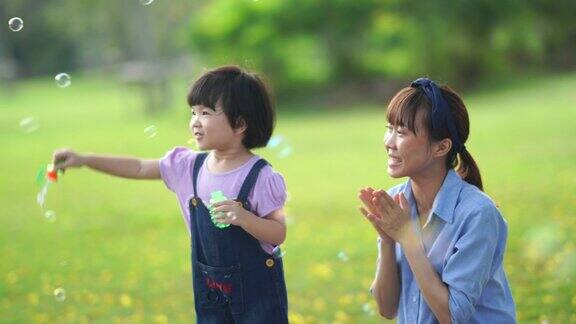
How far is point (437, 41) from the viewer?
62.4 feet

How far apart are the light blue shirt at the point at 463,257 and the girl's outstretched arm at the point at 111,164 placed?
967 mm

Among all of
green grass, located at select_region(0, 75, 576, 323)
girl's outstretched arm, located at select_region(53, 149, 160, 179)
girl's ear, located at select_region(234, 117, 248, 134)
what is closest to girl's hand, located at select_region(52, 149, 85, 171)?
girl's outstretched arm, located at select_region(53, 149, 160, 179)

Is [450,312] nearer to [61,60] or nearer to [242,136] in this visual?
[242,136]

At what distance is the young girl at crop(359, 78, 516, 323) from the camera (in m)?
2.84

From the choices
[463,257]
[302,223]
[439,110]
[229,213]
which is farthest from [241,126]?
[302,223]

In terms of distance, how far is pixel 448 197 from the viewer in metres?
2.94

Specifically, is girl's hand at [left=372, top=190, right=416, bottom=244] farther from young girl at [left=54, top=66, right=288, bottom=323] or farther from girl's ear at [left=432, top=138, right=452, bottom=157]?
young girl at [left=54, top=66, right=288, bottom=323]

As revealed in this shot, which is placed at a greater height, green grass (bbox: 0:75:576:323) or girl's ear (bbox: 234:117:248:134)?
girl's ear (bbox: 234:117:248:134)

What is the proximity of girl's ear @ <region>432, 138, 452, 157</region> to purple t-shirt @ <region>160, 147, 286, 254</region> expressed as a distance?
0.58 m

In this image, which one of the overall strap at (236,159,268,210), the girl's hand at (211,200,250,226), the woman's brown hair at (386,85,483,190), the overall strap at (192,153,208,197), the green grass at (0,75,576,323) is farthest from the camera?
the green grass at (0,75,576,323)

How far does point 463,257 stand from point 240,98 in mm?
951

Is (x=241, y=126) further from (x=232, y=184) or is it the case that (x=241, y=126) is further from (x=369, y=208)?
(x=369, y=208)

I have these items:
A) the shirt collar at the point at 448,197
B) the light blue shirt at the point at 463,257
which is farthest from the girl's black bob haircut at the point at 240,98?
the shirt collar at the point at 448,197

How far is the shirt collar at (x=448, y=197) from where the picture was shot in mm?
2916
